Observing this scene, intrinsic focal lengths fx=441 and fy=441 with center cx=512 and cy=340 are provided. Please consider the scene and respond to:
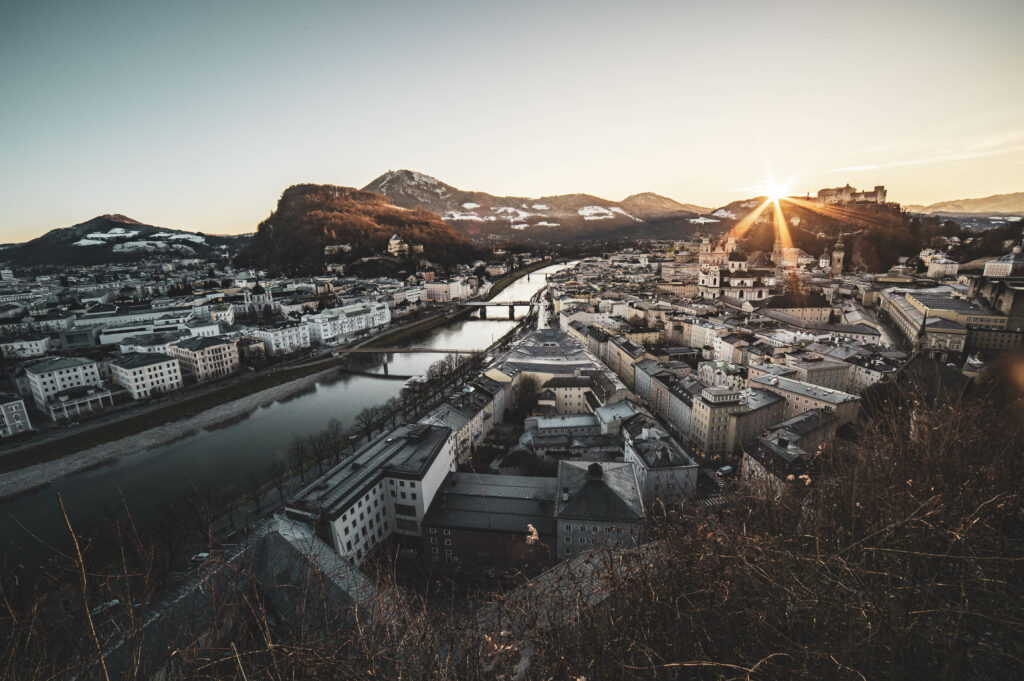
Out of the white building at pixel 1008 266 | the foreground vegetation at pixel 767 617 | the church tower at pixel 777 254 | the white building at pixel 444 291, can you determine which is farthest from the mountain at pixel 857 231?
the foreground vegetation at pixel 767 617

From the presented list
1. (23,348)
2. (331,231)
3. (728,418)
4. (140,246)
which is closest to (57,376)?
(23,348)

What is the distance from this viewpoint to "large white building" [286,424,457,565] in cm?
633

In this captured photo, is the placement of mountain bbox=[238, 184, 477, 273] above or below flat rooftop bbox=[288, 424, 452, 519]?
above

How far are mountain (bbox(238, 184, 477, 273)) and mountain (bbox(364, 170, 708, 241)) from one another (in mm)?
41194

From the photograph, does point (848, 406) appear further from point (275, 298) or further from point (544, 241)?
point (544, 241)

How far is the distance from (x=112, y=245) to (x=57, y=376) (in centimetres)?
6614

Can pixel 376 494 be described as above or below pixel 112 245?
below

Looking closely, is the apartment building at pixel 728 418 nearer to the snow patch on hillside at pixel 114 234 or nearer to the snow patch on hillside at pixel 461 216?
the snow patch on hillside at pixel 114 234

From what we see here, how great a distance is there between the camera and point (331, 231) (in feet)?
160

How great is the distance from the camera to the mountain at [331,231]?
4709 centimetres

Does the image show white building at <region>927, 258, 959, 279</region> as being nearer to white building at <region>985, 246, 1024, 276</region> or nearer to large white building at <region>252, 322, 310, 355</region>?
white building at <region>985, 246, 1024, 276</region>

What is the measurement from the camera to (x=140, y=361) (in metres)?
14.6

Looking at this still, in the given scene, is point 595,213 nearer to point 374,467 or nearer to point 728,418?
point 728,418

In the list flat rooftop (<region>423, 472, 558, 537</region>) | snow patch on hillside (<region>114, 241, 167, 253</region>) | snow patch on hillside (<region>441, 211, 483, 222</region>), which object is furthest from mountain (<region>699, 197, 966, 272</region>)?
snow patch on hillside (<region>114, 241, 167, 253</region>)
